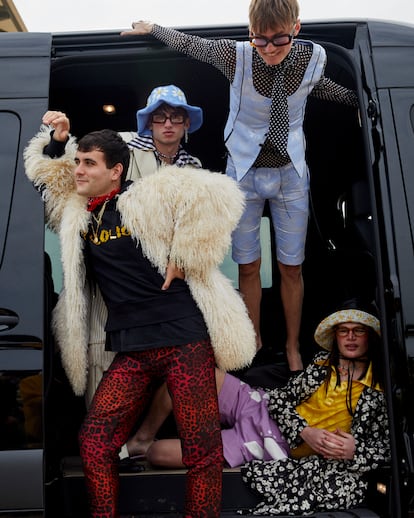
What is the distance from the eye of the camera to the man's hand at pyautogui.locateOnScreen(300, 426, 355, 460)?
226 cm

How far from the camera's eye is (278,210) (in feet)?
9.21

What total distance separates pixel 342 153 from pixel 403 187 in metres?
1.36

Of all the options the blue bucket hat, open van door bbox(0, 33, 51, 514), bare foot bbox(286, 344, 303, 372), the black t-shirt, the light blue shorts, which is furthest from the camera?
bare foot bbox(286, 344, 303, 372)

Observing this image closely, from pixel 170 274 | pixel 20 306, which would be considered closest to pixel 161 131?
pixel 170 274

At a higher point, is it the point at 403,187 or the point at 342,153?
the point at 342,153

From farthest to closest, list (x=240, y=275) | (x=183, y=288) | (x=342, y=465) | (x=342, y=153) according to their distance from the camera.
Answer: (x=342, y=153) → (x=240, y=275) → (x=342, y=465) → (x=183, y=288)

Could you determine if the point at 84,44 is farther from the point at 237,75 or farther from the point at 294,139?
the point at 294,139

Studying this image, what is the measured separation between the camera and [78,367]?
2129 millimetres

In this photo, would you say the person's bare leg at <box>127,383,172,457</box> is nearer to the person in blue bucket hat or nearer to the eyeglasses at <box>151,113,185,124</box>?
the person in blue bucket hat

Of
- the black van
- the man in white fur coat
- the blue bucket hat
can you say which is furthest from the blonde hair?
the man in white fur coat

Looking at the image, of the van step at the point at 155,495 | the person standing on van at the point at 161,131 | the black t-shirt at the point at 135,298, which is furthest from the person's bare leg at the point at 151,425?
the person standing on van at the point at 161,131

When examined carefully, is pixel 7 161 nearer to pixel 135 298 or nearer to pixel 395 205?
pixel 135 298

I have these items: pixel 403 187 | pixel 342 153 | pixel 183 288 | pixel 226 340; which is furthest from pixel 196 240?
pixel 342 153

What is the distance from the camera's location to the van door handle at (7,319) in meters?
1.96
